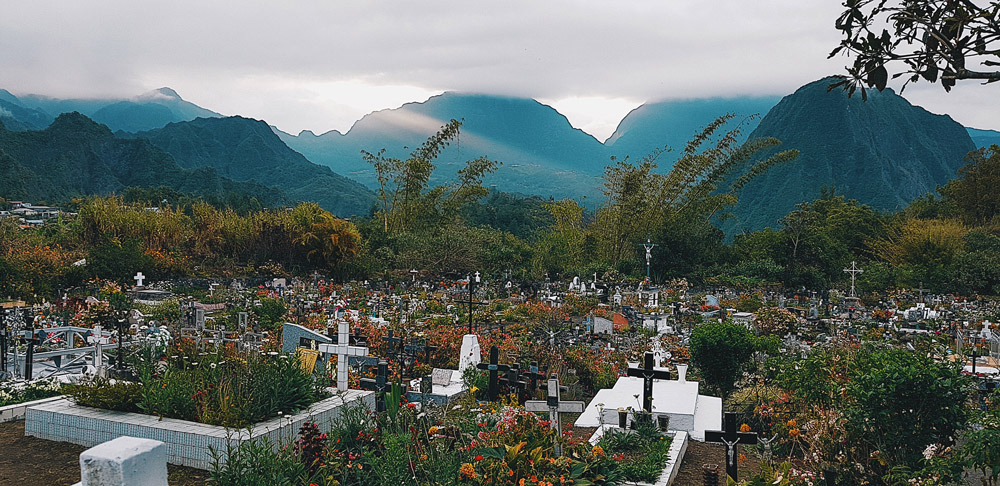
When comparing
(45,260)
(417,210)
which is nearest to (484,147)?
(417,210)

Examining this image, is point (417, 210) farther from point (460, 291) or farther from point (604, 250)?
point (460, 291)

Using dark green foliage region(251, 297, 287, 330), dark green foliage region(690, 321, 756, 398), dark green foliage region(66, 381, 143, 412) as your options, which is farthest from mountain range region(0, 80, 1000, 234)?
dark green foliage region(66, 381, 143, 412)

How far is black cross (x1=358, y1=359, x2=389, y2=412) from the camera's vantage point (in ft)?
22.5

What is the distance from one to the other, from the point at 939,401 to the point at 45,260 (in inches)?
744

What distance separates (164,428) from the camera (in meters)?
5.59

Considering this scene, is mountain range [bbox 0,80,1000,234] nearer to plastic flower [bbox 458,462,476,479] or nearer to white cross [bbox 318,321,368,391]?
white cross [bbox 318,321,368,391]

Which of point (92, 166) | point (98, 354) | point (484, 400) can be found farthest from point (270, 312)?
point (92, 166)

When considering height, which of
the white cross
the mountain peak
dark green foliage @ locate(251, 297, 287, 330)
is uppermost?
the mountain peak

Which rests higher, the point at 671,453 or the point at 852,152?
the point at 852,152

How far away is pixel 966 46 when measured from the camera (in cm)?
266

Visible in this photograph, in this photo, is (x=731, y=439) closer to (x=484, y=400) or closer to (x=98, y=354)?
(x=484, y=400)

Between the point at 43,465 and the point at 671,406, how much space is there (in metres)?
5.69

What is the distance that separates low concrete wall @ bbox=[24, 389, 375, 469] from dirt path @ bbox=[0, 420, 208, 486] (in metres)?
0.09

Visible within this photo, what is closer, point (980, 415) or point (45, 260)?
point (980, 415)
